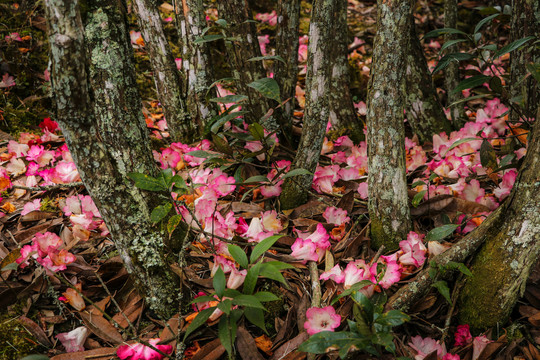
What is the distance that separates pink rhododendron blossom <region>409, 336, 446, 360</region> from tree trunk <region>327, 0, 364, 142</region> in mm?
1410

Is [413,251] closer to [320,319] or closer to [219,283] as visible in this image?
[320,319]

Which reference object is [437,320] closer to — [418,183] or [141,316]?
[418,183]

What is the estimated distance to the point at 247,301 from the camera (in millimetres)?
1288

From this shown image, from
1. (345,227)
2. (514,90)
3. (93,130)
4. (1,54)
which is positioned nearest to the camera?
(93,130)

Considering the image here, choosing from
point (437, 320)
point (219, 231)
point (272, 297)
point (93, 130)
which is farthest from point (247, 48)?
point (437, 320)

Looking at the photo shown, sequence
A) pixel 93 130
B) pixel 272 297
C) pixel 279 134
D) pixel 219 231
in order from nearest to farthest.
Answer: pixel 93 130 < pixel 272 297 < pixel 219 231 < pixel 279 134

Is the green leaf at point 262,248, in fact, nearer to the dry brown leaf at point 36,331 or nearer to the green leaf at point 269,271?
the green leaf at point 269,271

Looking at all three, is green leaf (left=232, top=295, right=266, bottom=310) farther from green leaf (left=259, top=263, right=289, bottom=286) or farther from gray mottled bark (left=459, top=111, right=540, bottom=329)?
gray mottled bark (left=459, top=111, right=540, bottom=329)

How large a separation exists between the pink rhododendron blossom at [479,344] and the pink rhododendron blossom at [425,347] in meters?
0.11

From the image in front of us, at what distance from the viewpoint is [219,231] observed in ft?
6.00

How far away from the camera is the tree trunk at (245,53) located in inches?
86.9

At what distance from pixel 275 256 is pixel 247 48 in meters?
1.17

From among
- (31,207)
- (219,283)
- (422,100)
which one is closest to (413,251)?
(219,283)

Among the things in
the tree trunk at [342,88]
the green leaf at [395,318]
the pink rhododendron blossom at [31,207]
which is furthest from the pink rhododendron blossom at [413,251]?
the pink rhododendron blossom at [31,207]
